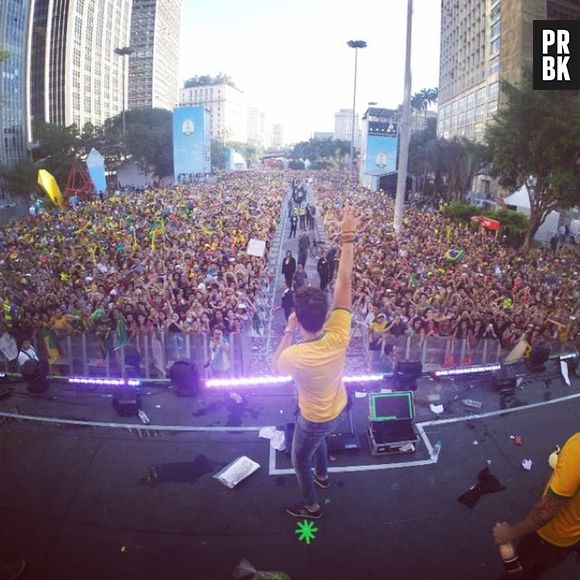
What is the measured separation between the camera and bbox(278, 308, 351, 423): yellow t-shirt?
3422 millimetres

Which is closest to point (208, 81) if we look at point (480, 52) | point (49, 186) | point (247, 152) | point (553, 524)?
point (247, 152)

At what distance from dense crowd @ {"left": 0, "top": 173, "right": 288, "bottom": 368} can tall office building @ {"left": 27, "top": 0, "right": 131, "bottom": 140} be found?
77565 mm

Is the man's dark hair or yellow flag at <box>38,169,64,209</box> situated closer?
the man's dark hair

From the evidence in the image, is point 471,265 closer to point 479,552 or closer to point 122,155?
point 479,552

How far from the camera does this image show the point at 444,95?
82.2 m

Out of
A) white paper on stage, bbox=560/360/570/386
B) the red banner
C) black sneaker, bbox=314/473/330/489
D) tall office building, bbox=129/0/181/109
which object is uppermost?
tall office building, bbox=129/0/181/109

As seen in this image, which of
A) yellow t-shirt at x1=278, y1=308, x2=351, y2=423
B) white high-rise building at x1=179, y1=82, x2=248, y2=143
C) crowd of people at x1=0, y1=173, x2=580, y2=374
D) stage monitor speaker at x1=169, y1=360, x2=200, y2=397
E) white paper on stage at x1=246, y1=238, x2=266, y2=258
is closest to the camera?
yellow t-shirt at x1=278, y1=308, x2=351, y2=423

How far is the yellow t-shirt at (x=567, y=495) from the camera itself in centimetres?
266

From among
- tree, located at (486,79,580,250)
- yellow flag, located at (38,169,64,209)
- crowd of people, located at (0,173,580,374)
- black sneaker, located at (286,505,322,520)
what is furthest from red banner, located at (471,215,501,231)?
yellow flag, located at (38,169,64,209)

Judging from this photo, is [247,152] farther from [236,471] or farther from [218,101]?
[236,471]

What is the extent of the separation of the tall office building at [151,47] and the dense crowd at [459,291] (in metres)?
127

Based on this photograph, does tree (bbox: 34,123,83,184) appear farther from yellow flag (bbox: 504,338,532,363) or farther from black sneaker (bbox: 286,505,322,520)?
black sneaker (bbox: 286,505,322,520)

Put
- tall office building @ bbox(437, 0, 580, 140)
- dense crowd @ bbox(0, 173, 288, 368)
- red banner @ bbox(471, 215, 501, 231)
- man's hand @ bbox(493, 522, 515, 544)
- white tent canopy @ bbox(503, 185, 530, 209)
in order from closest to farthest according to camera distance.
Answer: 1. man's hand @ bbox(493, 522, 515, 544)
2. dense crowd @ bbox(0, 173, 288, 368)
3. red banner @ bbox(471, 215, 501, 231)
4. white tent canopy @ bbox(503, 185, 530, 209)
5. tall office building @ bbox(437, 0, 580, 140)

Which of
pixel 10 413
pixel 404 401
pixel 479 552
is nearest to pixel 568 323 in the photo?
pixel 404 401
